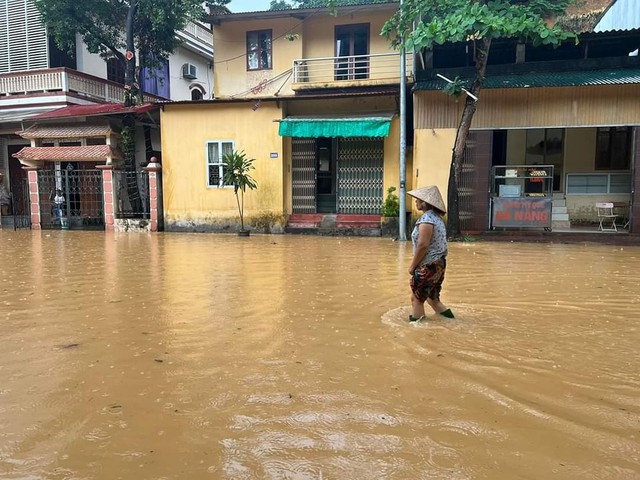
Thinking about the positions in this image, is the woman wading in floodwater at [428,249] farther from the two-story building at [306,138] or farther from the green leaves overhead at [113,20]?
the green leaves overhead at [113,20]

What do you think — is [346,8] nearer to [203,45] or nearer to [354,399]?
[203,45]

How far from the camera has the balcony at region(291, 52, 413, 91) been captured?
17141mm

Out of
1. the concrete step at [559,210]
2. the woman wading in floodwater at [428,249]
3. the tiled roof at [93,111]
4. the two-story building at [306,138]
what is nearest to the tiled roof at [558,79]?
the two-story building at [306,138]

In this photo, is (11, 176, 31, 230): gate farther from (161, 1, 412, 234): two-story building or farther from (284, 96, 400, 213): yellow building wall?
(284, 96, 400, 213): yellow building wall

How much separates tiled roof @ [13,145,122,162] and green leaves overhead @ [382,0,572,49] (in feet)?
32.5

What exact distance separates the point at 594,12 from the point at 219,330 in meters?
23.3

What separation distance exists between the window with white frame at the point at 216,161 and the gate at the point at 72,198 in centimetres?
397

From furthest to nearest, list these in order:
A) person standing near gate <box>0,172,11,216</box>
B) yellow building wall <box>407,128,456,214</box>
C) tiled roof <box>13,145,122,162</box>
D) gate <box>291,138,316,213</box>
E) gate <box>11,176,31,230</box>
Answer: gate <box>11,176,31,230</box>, person standing near gate <box>0,172,11,216</box>, tiled roof <box>13,145,122,162</box>, gate <box>291,138,316,213</box>, yellow building wall <box>407,128,456,214</box>

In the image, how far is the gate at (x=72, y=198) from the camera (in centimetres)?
1727

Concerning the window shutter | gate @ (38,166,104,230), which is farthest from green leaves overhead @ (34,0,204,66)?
gate @ (38,166,104,230)

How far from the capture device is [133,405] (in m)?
3.35

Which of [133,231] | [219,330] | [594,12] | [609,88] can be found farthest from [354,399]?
[594,12]

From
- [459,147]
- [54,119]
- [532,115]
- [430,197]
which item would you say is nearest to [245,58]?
[54,119]

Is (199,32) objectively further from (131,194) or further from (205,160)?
(205,160)
